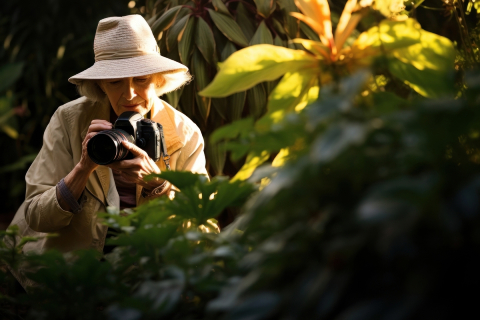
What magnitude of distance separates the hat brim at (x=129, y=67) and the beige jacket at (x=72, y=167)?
125mm

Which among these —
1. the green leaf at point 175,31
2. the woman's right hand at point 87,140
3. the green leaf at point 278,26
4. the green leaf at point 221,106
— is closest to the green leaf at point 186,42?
the green leaf at point 175,31

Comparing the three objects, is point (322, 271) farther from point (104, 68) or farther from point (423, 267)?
point (104, 68)

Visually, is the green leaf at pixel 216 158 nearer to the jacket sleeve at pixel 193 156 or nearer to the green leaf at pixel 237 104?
the green leaf at pixel 237 104

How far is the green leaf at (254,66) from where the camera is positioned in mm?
524

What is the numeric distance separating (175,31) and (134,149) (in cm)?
62

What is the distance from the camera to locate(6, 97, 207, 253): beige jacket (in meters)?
1.17

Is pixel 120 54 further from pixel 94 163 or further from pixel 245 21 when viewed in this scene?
pixel 245 21

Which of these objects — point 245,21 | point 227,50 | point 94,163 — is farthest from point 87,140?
point 245,21

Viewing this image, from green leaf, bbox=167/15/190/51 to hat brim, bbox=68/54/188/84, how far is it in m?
0.40

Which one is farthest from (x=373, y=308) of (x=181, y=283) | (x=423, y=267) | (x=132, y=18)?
(x=132, y=18)

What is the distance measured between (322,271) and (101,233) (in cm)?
97

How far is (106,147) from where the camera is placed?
3.39 feet

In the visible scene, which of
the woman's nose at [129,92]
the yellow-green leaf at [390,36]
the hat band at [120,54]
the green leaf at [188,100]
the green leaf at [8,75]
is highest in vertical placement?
the green leaf at [8,75]

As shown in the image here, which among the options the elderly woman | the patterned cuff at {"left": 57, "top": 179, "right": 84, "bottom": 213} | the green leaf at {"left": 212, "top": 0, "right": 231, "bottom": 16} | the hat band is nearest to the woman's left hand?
the elderly woman
